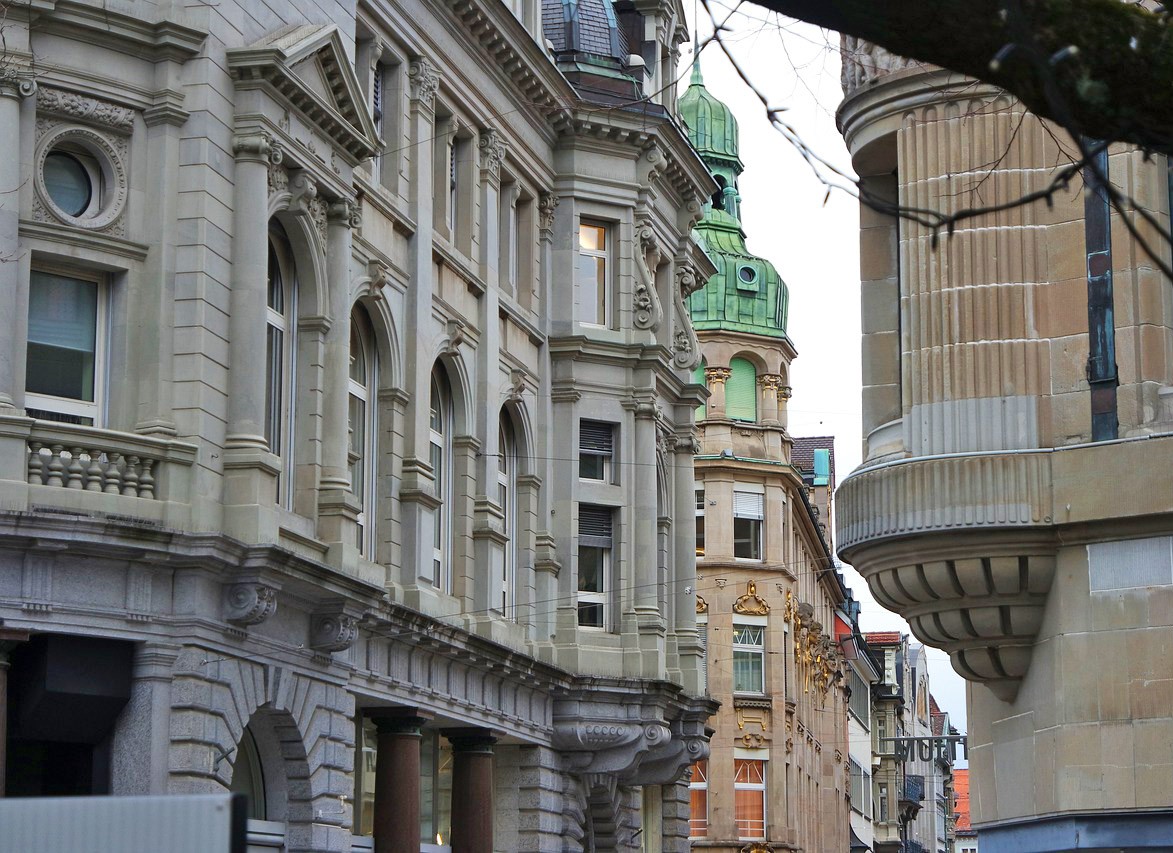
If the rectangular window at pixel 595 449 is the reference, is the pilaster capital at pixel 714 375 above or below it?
above

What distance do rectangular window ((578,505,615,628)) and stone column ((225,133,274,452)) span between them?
17.5 m

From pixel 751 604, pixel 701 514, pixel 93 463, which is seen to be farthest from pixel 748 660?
pixel 93 463

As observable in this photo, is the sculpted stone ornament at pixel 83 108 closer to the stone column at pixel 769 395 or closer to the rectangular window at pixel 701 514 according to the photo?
the rectangular window at pixel 701 514

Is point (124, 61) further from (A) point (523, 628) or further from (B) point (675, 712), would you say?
(B) point (675, 712)

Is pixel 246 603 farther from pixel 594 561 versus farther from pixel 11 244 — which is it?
pixel 594 561

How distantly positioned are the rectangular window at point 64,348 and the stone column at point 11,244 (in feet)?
1.91

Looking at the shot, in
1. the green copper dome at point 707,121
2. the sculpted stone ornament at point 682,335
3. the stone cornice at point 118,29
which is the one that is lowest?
the stone cornice at point 118,29

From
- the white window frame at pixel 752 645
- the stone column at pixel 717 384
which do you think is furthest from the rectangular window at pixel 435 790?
the stone column at pixel 717 384

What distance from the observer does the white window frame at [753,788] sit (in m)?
70.9

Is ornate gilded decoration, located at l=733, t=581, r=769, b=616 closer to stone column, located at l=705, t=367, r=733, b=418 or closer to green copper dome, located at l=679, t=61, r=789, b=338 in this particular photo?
stone column, located at l=705, t=367, r=733, b=418

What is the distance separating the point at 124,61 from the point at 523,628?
1723 centimetres

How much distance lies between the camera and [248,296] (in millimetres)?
27594

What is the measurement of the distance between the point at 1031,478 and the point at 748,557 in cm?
5485

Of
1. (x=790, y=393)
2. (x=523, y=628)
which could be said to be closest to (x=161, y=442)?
(x=523, y=628)
